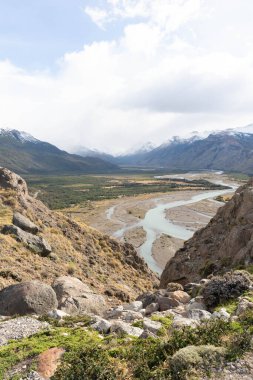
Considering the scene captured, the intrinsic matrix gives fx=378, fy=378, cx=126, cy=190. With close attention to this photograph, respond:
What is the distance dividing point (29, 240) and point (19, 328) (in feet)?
69.3

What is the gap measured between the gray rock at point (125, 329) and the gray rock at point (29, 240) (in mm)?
23116

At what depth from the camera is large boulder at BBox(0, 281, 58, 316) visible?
2081 centimetres

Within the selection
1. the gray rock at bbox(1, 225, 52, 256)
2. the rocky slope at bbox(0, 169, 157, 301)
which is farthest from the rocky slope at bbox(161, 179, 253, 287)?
the gray rock at bbox(1, 225, 52, 256)

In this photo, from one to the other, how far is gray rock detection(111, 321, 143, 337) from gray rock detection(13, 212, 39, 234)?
2715 cm

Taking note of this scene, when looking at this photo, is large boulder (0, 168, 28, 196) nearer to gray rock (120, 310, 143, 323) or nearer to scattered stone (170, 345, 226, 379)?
gray rock (120, 310, 143, 323)

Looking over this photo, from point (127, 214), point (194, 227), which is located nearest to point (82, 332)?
point (194, 227)

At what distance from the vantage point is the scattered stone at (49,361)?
12125 mm

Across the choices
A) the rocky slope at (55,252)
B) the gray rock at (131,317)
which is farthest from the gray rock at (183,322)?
the rocky slope at (55,252)

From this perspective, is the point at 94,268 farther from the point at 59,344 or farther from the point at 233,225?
the point at 59,344

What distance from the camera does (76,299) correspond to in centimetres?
2359

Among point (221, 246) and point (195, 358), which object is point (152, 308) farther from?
point (221, 246)

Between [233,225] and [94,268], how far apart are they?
53.8ft

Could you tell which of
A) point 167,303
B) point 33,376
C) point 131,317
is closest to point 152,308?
point 167,303

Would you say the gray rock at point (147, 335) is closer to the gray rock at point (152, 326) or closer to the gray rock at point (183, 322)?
the gray rock at point (152, 326)
